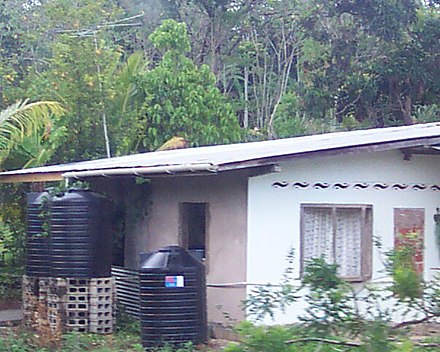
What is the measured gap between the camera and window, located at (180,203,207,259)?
1340 centimetres

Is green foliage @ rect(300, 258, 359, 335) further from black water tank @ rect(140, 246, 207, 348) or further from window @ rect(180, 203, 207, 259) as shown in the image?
window @ rect(180, 203, 207, 259)

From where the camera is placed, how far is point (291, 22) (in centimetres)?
3067

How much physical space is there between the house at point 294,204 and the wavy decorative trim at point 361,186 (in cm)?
1

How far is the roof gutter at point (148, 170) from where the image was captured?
10.7 m

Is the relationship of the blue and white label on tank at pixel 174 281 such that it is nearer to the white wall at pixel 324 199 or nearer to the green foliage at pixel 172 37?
the white wall at pixel 324 199

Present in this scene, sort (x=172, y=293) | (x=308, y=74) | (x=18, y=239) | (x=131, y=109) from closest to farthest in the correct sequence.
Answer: (x=172, y=293) < (x=18, y=239) < (x=131, y=109) < (x=308, y=74)

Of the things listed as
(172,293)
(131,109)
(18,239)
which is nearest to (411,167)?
(172,293)

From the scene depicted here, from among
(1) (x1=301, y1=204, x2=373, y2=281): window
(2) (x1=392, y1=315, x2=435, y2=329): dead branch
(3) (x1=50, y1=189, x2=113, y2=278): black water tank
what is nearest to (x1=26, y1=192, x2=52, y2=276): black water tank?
(3) (x1=50, y1=189, x2=113, y2=278): black water tank

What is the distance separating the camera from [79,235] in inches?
504

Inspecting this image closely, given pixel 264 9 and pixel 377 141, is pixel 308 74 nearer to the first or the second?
pixel 264 9

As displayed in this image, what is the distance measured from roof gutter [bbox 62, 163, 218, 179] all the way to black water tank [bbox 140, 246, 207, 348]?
110cm

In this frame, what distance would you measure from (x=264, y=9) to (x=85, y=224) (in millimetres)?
19327

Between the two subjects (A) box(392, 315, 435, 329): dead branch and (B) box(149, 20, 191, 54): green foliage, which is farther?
(B) box(149, 20, 191, 54): green foliage

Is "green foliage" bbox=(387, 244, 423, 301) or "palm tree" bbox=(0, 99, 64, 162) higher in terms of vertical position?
"palm tree" bbox=(0, 99, 64, 162)
